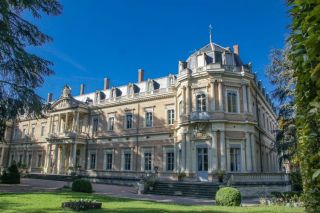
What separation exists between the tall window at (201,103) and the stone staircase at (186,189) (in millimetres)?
6335

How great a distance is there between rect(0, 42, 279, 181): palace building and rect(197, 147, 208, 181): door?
77mm

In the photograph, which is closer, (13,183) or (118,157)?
(13,183)

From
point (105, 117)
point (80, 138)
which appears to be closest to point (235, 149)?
point (105, 117)

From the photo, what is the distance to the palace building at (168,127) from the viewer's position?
2252cm

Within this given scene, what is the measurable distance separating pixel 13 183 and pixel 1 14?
1678cm

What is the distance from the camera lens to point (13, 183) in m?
22.8

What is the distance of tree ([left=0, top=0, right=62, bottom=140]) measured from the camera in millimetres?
11219

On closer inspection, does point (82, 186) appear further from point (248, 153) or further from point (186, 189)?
point (248, 153)

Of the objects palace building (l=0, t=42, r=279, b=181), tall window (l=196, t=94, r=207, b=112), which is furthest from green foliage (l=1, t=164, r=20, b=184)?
tall window (l=196, t=94, r=207, b=112)

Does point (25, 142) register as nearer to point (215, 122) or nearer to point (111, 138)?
point (111, 138)

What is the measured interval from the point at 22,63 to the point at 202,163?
1570cm

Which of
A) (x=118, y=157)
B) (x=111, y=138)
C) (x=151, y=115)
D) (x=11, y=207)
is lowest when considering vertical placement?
(x=11, y=207)

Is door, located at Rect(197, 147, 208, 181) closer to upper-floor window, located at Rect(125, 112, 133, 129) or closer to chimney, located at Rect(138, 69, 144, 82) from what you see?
upper-floor window, located at Rect(125, 112, 133, 129)

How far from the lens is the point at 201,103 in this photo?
23.7m
